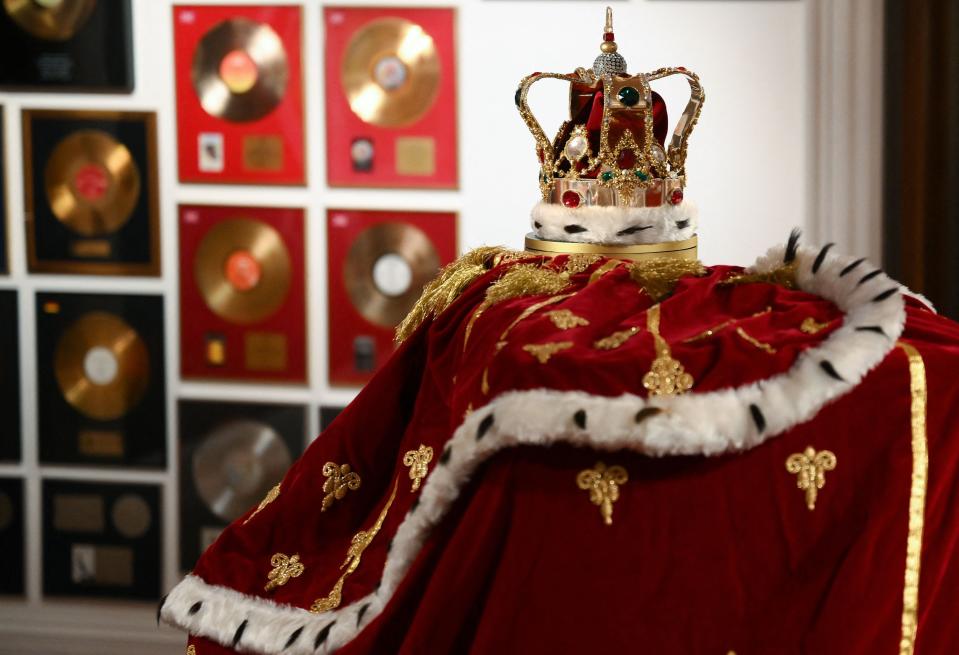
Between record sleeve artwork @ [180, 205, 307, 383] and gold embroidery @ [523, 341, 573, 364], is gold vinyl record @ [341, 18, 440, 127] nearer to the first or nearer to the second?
Answer: record sleeve artwork @ [180, 205, 307, 383]

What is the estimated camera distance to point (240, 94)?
9.25 feet

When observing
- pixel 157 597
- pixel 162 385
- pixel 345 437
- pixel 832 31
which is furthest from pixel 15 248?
pixel 832 31

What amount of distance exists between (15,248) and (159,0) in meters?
0.75

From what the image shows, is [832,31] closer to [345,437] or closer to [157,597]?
[345,437]

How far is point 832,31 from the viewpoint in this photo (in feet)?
8.39

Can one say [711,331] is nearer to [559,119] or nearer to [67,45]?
[559,119]

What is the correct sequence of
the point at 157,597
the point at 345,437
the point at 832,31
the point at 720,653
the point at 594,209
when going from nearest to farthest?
1. the point at 720,653
2. the point at 345,437
3. the point at 594,209
4. the point at 832,31
5. the point at 157,597

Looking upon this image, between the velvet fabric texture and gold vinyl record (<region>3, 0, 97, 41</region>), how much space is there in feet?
6.87

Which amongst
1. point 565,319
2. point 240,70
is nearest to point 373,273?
point 240,70

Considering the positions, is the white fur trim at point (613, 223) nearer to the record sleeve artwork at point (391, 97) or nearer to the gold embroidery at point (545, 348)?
the gold embroidery at point (545, 348)

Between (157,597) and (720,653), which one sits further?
(157,597)

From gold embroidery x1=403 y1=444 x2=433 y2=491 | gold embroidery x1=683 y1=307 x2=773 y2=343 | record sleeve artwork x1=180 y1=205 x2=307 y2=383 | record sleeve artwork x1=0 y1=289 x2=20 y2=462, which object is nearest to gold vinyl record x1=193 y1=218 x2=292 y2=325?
record sleeve artwork x1=180 y1=205 x2=307 y2=383

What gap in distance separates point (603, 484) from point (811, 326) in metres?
0.28

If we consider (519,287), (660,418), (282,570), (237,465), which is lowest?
(237,465)
